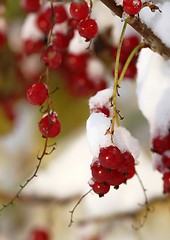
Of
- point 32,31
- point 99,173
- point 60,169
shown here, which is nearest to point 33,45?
point 32,31

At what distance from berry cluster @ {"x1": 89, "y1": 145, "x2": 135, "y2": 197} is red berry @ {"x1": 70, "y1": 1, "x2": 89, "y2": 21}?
0.14m

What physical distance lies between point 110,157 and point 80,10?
15 cm

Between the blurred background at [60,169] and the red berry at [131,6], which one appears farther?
the blurred background at [60,169]

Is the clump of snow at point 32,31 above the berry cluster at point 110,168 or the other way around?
above

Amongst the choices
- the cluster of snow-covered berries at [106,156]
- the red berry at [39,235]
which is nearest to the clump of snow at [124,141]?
the cluster of snow-covered berries at [106,156]

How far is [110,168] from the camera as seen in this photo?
0.51 m

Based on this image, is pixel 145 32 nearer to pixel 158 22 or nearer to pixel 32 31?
pixel 158 22

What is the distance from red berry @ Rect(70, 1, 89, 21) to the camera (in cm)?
55

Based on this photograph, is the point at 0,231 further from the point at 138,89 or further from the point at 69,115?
the point at 138,89

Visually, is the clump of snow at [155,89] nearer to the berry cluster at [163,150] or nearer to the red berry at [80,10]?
the berry cluster at [163,150]

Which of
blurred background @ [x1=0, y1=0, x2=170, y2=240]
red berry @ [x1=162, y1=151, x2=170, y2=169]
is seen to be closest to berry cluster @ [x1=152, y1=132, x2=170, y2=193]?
red berry @ [x1=162, y1=151, x2=170, y2=169]

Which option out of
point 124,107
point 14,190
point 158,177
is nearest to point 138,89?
point 158,177

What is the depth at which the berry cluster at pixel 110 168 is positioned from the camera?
51 centimetres

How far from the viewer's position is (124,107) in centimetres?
121
